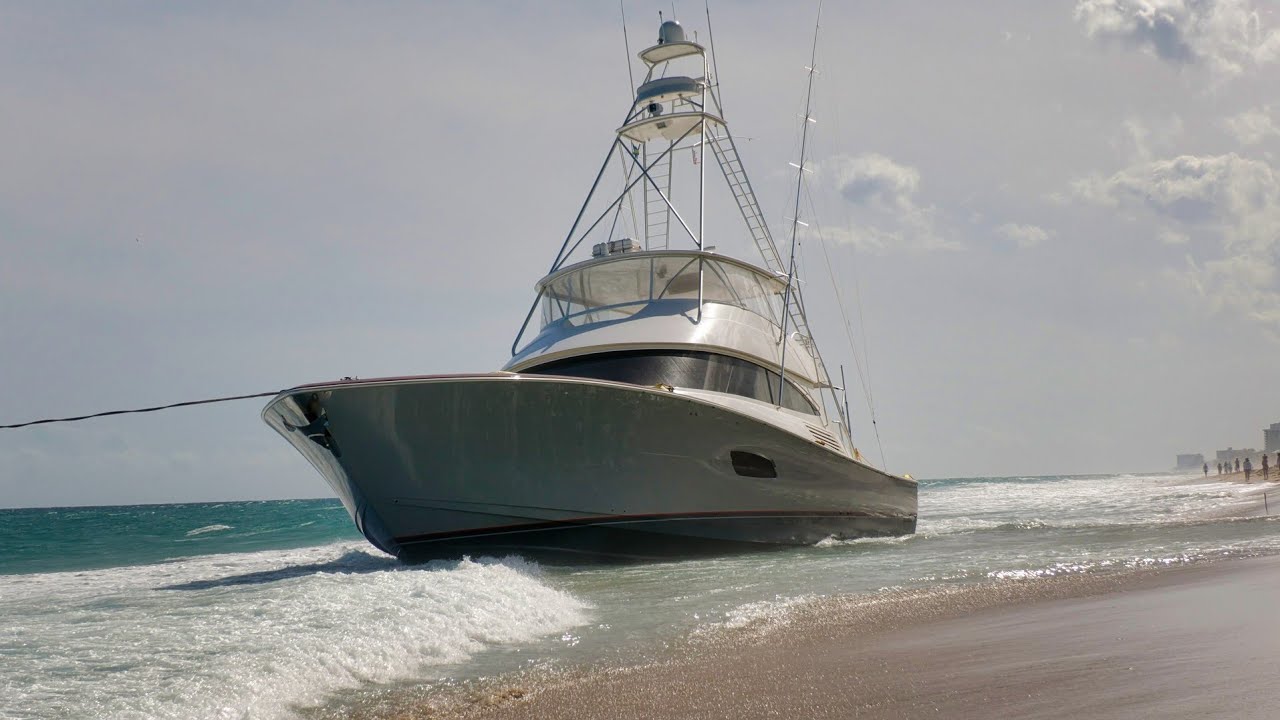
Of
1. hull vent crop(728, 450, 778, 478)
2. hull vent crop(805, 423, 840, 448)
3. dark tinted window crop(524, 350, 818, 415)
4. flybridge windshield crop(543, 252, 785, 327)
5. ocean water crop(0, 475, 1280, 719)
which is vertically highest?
flybridge windshield crop(543, 252, 785, 327)

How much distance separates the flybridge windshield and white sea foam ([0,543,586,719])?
4861 millimetres

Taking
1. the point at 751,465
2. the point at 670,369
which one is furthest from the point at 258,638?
the point at 670,369

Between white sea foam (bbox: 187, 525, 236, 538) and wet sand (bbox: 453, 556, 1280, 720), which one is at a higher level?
wet sand (bbox: 453, 556, 1280, 720)

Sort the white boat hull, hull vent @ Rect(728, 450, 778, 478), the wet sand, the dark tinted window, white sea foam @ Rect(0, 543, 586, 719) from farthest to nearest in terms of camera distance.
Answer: the dark tinted window < hull vent @ Rect(728, 450, 778, 478) < the white boat hull < white sea foam @ Rect(0, 543, 586, 719) < the wet sand

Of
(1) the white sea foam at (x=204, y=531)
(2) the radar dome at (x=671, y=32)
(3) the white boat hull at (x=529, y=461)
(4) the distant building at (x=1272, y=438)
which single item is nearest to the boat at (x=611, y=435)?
(3) the white boat hull at (x=529, y=461)

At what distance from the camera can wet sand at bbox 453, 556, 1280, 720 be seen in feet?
10.9

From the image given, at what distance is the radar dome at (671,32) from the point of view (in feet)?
51.9

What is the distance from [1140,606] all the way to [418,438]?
6.25 meters

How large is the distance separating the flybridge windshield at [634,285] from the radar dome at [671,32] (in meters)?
4.94

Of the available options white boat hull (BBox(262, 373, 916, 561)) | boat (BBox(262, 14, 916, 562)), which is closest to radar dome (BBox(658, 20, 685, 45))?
boat (BBox(262, 14, 916, 562))

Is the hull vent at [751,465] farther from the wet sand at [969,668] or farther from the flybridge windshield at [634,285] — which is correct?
the wet sand at [969,668]

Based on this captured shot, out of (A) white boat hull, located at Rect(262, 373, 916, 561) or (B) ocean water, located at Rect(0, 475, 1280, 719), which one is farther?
(A) white boat hull, located at Rect(262, 373, 916, 561)

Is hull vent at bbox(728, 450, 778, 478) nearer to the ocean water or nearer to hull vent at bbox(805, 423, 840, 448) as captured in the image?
the ocean water

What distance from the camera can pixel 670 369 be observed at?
1105cm
